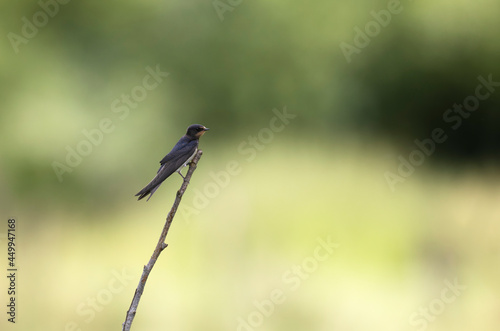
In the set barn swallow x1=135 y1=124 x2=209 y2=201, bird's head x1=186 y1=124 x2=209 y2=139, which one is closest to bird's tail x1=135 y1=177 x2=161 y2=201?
barn swallow x1=135 y1=124 x2=209 y2=201

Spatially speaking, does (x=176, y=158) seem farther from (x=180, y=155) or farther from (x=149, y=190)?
(x=149, y=190)

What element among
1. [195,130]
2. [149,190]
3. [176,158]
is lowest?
[149,190]

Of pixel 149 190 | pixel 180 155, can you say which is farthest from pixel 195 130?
pixel 149 190

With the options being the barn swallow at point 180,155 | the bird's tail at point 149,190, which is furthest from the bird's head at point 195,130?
the bird's tail at point 149,190

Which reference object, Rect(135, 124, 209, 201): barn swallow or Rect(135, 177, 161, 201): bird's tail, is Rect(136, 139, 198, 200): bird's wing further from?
Rect(135, 177, 161, 201): bird's tail

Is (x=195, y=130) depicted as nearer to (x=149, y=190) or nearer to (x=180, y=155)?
(x=180, y=155)

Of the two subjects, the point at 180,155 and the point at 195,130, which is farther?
the point at 195,130

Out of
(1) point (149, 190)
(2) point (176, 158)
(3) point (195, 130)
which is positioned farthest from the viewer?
(3) point (195, 130)

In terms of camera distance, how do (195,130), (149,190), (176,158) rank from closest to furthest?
(149,190)
(176,158)
(195,130)

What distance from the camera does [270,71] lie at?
212 inches

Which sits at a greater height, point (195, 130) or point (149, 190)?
point (195, 130)

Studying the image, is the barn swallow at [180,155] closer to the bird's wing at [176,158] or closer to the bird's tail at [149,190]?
the bird's wing at [176,158]

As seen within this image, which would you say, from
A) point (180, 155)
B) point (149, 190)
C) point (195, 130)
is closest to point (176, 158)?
point (180, 155)

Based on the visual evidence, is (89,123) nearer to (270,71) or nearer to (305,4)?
(270,71)
